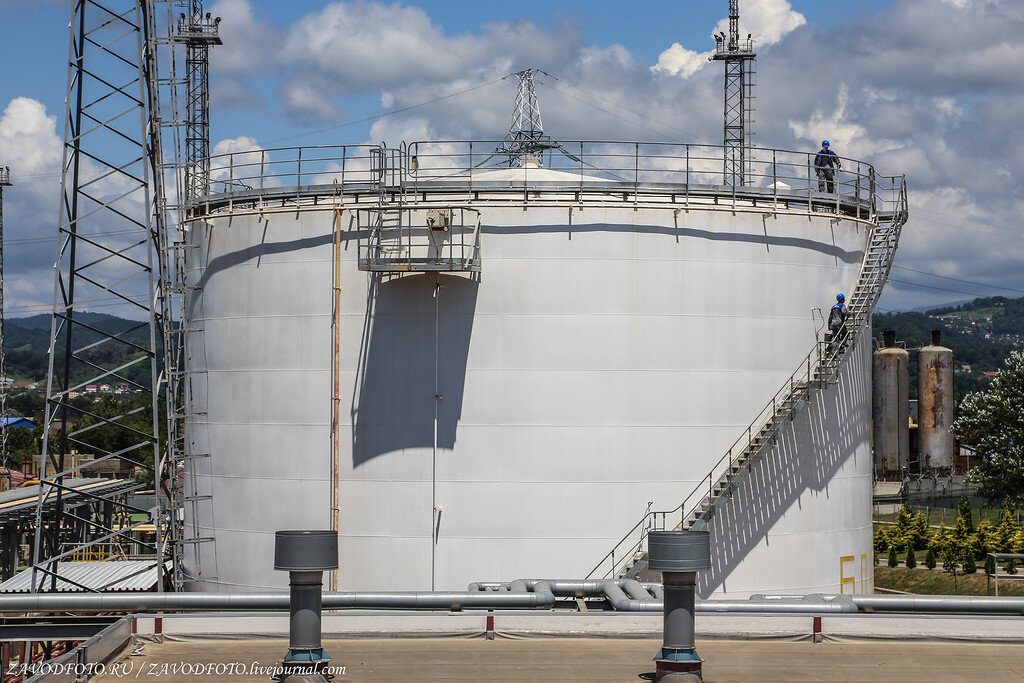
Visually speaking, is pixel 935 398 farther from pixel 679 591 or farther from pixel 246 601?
pixel 679 591

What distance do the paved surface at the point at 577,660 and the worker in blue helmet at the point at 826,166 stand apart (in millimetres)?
15209

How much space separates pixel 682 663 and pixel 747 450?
13441 mm

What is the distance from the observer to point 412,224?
25484 millimetres

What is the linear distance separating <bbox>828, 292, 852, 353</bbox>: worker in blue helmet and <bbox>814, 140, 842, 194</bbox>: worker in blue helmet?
357 cm

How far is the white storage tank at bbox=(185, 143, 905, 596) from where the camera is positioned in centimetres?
2497

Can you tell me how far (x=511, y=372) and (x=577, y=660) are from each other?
10.7 metres

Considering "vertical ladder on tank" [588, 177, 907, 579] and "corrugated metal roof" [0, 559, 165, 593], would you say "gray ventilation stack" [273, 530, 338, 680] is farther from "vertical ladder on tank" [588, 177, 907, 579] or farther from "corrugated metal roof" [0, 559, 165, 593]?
"corrugated metal roof" [0, 559, 165, 593]

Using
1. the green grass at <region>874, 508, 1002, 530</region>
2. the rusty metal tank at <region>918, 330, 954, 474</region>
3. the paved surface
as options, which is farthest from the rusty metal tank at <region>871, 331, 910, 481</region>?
the paved surface

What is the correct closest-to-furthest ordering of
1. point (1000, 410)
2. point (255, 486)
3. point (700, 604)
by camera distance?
point (700, 604), point (255, 486), point (1000, 410)

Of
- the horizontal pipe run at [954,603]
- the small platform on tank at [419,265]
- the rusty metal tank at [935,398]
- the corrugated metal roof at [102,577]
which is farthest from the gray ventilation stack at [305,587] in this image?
the rusty metal tank at [935,398]

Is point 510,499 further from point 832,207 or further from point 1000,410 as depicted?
point 1000,410

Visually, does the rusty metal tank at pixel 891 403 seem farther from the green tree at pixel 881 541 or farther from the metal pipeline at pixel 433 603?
the metal pipeline at pixel 433 603

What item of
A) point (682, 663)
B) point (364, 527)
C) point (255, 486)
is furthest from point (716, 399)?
point (682, 663)

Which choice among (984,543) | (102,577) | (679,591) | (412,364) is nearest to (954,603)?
(679,591)
